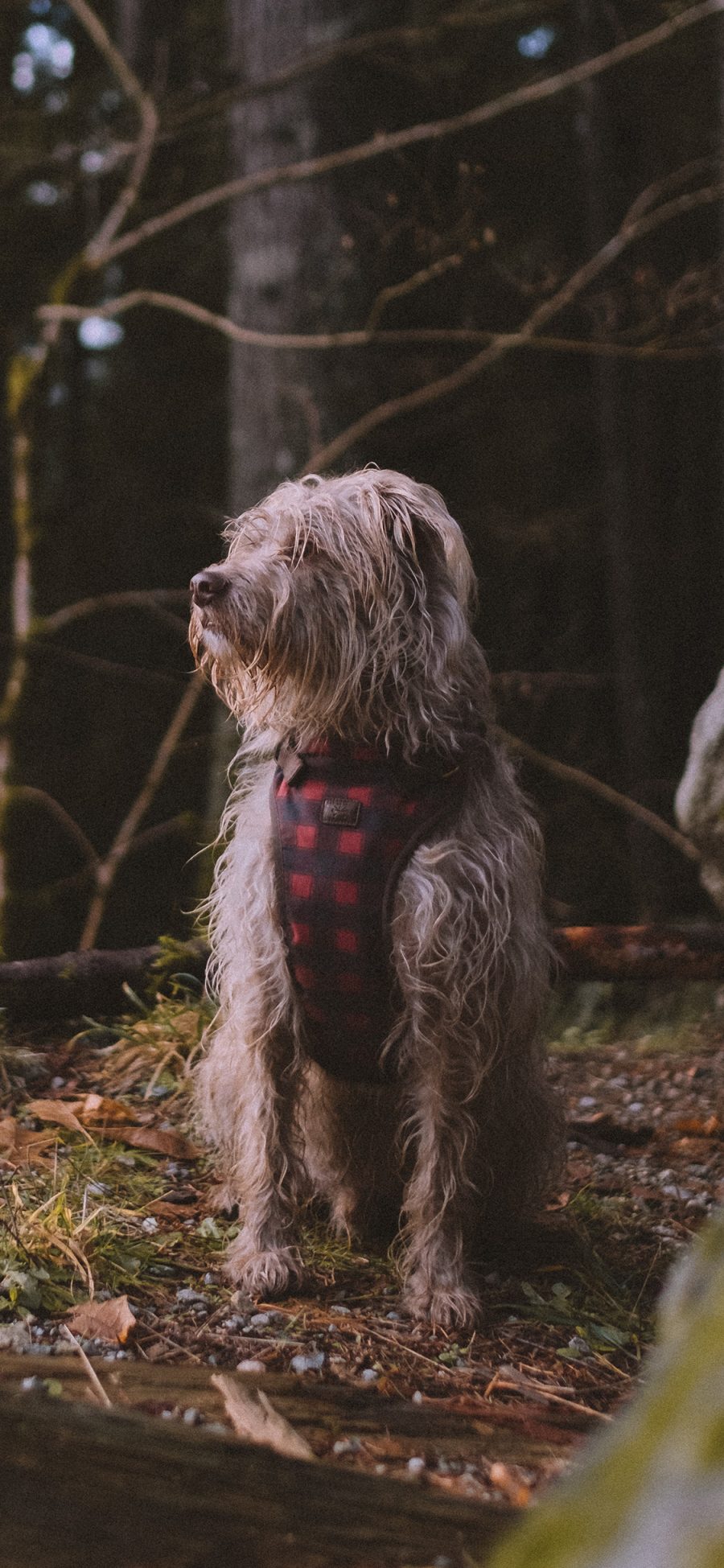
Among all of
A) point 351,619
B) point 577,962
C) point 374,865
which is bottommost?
point 577,962

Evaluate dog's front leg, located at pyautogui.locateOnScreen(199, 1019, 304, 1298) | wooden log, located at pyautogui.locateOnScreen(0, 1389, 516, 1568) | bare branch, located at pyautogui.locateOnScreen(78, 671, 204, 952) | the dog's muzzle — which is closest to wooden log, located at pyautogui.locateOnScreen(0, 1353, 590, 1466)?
wooden log, located at pyautogui.locateOnScreen(0, 1389, 516, 1568)

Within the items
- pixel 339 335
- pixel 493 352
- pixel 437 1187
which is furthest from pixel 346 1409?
pixel 493 352

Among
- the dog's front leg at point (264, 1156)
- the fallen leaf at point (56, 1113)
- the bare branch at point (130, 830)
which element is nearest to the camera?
the dog's front leg at point (264, 1156)

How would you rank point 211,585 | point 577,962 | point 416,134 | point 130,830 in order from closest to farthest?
point 211,585, point 577,962, point 416,134, point 130,830

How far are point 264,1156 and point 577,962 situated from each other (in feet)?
5.95

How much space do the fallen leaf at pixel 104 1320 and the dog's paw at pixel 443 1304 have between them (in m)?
0.69

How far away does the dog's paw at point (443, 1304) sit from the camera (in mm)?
2893

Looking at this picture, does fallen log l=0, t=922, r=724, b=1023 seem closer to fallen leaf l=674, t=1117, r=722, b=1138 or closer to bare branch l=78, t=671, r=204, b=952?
fallen leaf l=674, t=1117, r=722, b=1138

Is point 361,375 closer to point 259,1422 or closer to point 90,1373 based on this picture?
point 90,1373

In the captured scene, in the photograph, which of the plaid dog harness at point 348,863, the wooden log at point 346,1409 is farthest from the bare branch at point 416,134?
the wooden log at point 346,1409

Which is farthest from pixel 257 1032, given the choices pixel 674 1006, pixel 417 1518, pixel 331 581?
pixel 674 1006

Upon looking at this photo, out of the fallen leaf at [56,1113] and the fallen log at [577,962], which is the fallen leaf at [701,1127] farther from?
the fallen leaf at [56,1113]

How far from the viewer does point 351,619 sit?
301 cm

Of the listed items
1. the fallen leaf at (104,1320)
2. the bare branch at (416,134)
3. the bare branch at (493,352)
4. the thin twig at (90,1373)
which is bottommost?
the fallen leaf at (104,1320)
